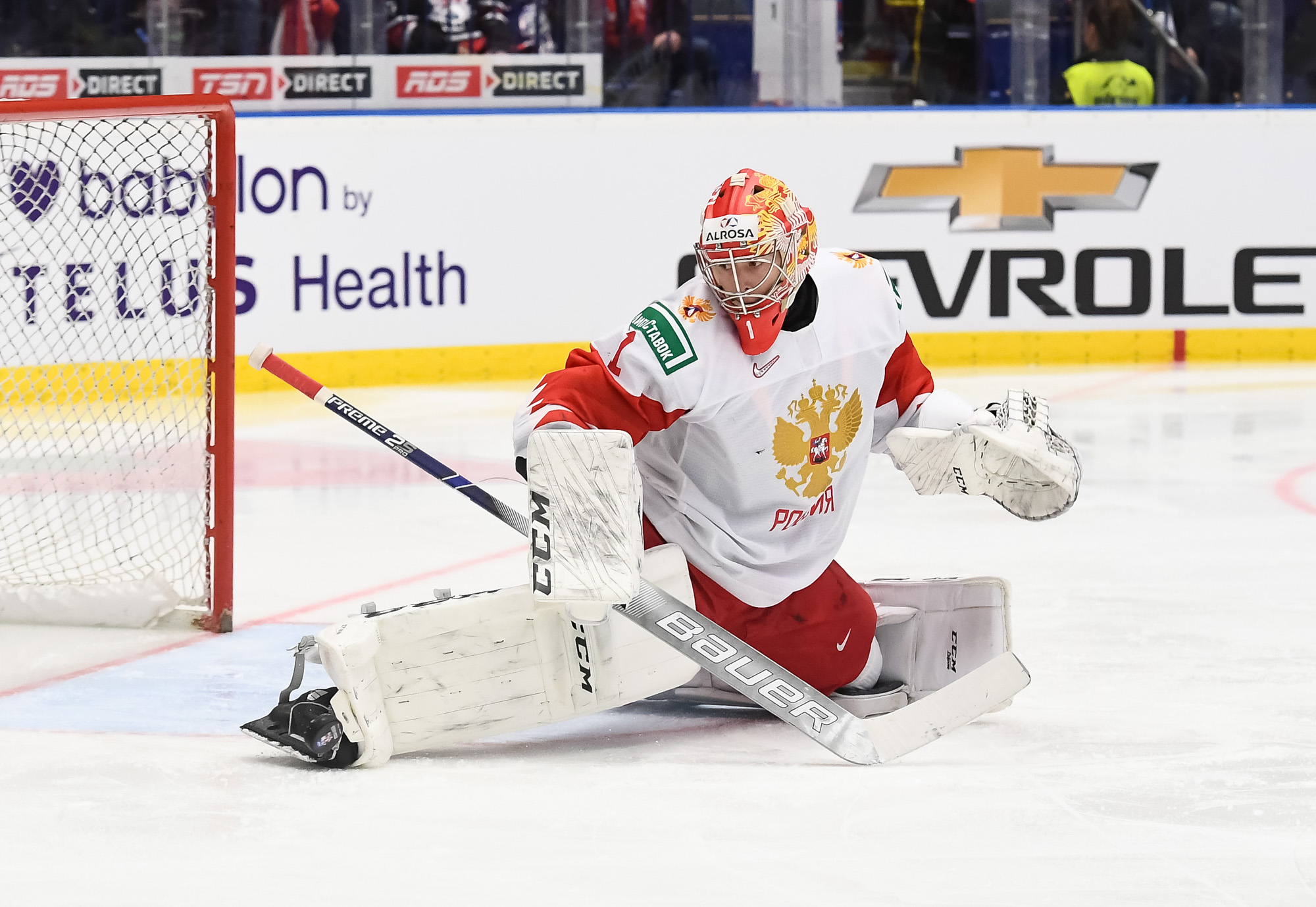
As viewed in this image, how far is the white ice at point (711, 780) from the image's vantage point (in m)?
2.15

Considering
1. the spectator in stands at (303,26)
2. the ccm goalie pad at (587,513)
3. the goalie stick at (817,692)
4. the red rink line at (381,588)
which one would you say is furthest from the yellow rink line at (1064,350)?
the ccm goalie pad at (587,513)

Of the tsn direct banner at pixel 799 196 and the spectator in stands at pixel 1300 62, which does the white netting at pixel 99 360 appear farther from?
the spectator in stands at pixel 1300 62

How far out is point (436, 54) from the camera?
8.28 meters

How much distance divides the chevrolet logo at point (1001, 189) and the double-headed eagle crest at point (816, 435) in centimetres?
602

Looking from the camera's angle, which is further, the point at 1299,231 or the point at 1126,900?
the point at 1299,231

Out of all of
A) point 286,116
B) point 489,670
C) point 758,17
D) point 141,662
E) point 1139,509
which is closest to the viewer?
point 489,670

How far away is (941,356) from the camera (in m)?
8.81

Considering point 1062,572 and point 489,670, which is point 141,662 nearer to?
point 489,670

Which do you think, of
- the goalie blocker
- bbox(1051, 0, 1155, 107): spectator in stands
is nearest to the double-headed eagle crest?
the goalie blocker

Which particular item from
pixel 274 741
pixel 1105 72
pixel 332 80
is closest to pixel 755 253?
pixel 274 741

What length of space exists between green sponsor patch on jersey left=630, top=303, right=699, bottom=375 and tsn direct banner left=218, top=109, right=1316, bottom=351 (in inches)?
211

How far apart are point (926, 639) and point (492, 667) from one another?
2.60 feet

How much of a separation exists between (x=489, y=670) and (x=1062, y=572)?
1970 millimetres

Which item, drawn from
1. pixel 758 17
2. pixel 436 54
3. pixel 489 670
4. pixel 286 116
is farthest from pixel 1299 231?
pixel 489 670
